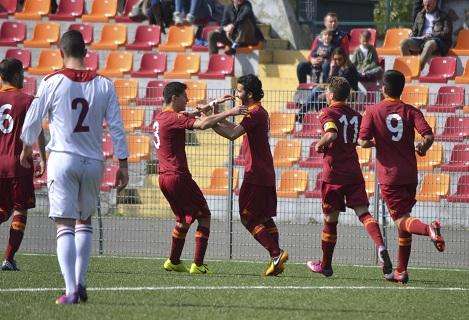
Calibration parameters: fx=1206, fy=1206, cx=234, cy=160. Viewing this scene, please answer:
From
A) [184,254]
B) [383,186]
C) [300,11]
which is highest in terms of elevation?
[300,11]

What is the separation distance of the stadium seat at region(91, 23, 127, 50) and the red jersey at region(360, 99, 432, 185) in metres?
13.0

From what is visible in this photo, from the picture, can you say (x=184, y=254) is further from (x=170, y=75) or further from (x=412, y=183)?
(x=170, y=75)

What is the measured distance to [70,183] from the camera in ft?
31.9

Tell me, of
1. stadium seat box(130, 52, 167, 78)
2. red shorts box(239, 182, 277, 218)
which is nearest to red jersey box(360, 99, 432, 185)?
red shorts box(239, 182, 277, 218)

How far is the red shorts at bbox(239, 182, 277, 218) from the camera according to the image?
12812 millimetres

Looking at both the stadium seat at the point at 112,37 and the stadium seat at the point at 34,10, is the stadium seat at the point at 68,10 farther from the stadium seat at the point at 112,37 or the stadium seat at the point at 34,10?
the stadium seat at the point at 112,37

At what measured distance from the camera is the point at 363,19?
27938mm

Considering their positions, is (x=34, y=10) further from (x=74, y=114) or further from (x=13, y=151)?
(x=74, y=114)

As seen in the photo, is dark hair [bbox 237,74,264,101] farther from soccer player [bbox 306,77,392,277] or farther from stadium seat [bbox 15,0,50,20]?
stadium seat [bbox 15,0,50,20]

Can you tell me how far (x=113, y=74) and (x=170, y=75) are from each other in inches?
48.7

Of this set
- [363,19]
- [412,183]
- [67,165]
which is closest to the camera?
[67,165]

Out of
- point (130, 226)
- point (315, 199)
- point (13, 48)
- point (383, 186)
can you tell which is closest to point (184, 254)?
point (130, 226)

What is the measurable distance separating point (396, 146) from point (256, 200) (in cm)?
163

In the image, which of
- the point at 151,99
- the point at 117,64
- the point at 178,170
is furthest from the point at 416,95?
the point at 117,64
